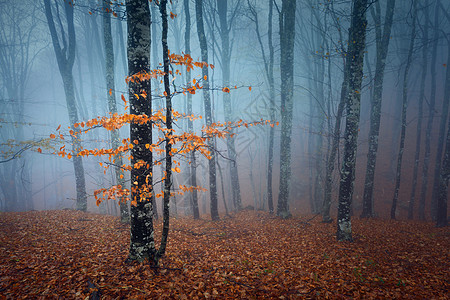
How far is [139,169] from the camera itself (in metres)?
4.67

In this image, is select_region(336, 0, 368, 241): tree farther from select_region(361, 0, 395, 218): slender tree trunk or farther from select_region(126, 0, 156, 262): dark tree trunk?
select_region(126, 0, 156, 262): dark tree trunk

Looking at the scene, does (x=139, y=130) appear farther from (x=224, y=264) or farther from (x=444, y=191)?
(x=444, y=191)

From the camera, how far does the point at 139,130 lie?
4.63 metres

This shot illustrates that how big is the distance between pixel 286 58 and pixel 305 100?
26.6 meters

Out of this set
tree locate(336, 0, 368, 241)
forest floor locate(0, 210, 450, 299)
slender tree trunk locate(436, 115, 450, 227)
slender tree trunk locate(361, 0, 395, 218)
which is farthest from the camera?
slender tree trunk locate(361, 0, 395, 218)

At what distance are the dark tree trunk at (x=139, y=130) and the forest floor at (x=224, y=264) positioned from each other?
0.62m

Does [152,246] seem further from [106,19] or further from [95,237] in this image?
[106,19]

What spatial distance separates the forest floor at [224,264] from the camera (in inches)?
155

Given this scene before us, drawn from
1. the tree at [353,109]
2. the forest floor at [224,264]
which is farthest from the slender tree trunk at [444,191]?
the tree at [353,109]

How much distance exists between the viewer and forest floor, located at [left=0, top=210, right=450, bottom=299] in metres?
3.94

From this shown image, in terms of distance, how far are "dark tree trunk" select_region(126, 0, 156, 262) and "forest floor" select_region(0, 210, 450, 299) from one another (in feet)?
2.03

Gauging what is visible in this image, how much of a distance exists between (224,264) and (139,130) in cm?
436

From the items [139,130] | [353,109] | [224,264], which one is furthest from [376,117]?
[139,130]

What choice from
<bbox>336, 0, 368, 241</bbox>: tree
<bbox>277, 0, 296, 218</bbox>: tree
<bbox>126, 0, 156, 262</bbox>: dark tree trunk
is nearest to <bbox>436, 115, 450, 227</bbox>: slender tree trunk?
<bbox>336, 0, 368, 241</bbox>: tree
